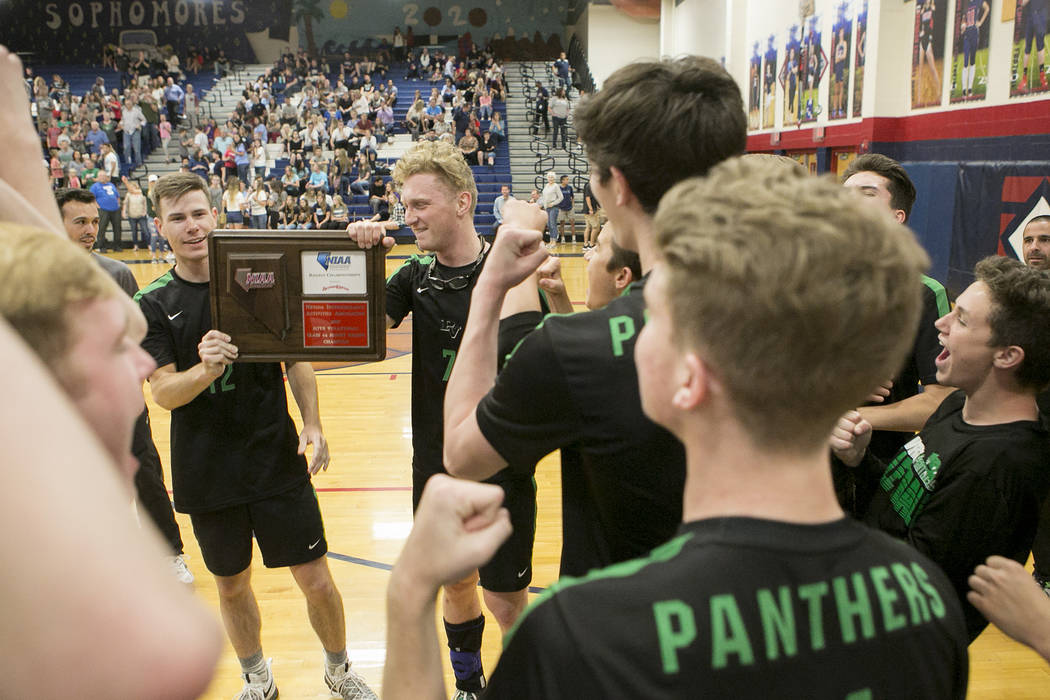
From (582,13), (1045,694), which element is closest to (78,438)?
(1045,694)

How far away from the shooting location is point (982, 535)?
202 cm

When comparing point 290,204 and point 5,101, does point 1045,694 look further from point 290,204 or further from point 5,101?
point 290,204

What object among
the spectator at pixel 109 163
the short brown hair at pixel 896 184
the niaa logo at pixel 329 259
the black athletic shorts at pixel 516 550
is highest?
the spectator at pixel 109 163

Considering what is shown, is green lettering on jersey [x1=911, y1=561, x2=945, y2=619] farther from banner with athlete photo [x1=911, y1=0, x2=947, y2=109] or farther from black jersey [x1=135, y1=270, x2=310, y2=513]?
banner with athlete photo [x1=911, y1=0, x2=947, y2=109]

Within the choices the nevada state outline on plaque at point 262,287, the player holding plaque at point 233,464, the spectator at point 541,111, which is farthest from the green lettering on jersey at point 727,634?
the spectator at point 541,111

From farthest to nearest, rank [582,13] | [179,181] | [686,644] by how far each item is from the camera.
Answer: [582,13], [179,181], [686,644]

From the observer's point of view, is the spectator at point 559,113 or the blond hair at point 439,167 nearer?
the blond hair at point 439,167

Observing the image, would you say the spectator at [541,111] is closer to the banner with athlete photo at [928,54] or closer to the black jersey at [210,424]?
the banner with athlete photo at [928,54]

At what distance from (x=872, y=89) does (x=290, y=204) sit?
12.9 m

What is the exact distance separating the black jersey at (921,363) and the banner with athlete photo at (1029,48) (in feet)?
20.0

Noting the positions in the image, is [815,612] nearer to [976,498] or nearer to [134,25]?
[976,498]

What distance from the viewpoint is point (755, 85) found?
17.7 metres

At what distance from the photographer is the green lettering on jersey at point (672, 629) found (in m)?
0.86

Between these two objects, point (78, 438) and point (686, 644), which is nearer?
point (78, 438)
